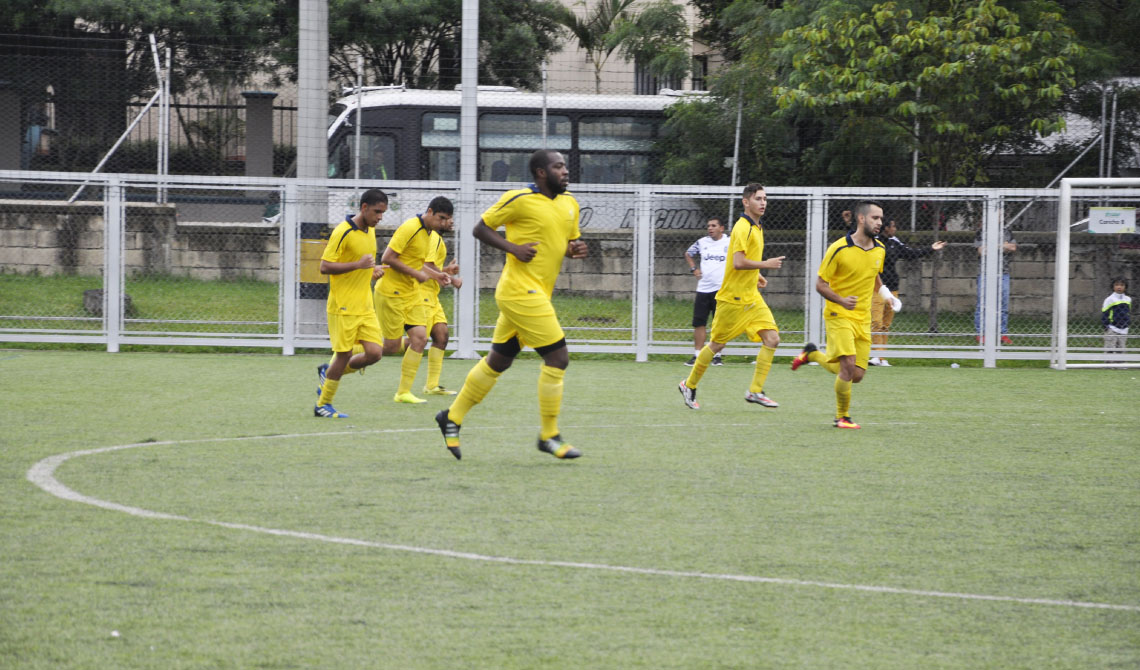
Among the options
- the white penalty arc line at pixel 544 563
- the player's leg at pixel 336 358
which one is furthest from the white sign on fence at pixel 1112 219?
the white penalty arc line at pixel 544 563

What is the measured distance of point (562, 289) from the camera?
19.4 m

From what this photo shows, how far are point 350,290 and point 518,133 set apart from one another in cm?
1248

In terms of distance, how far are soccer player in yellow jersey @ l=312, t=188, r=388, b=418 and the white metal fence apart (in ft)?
21.7

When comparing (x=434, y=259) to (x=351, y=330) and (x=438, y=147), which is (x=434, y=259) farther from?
(x=438, y=147)

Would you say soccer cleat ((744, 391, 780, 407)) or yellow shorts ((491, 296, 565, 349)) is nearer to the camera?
yellow shorts ((491, 296, 565, 349))

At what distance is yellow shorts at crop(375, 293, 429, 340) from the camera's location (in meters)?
11.7

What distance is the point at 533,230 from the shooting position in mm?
7980

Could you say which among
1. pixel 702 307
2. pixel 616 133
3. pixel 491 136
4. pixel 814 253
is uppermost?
pixel 616 133

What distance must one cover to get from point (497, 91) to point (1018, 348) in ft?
33.2

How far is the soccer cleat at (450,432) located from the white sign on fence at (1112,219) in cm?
1171

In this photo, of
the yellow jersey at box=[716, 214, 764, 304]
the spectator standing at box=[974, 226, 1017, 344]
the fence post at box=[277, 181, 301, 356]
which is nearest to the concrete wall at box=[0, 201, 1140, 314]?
the spectator standing at box=[974, 226, 1017, 344]

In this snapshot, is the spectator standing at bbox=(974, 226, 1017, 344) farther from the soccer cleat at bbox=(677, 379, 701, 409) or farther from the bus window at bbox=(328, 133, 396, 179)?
the bus window at bbox=(328, 133, 396, 179)

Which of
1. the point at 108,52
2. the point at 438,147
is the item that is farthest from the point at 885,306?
the point at 108,52

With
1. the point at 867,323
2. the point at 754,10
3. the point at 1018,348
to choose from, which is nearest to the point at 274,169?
the point at 754,10
